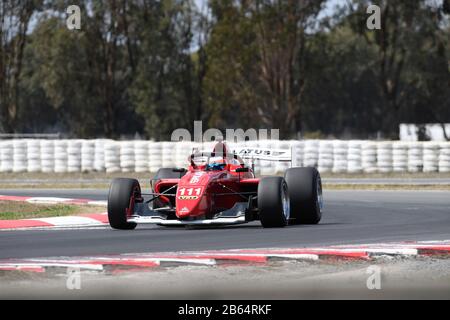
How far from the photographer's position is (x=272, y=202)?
1591cm

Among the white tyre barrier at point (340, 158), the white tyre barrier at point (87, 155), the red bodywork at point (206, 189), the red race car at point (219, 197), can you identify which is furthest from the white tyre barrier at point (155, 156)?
the red bodywork at point (206, 189)

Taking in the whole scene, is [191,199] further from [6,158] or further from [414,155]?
[6,158]

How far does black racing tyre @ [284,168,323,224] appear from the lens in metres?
17.0

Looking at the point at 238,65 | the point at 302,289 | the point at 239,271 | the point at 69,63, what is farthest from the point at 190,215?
the point at 69,63

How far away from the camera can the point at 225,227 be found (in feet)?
56.3

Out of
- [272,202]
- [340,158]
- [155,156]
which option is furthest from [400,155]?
[272,202]

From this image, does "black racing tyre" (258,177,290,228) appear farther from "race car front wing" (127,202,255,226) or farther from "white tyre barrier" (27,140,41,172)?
"white tyre barrier" (27,140,41,172)

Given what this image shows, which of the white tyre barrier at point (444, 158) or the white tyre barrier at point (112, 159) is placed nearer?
the white tyre barrier at point (444, 158)

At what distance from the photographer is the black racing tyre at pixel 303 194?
16969mm

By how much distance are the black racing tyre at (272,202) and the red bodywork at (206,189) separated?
2.32 ft

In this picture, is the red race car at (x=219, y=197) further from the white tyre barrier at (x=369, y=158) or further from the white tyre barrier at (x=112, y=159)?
the white tyre barrier at (x=112, y=159)

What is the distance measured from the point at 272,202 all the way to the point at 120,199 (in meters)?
2.33

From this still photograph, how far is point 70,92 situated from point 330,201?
42747 millimetres

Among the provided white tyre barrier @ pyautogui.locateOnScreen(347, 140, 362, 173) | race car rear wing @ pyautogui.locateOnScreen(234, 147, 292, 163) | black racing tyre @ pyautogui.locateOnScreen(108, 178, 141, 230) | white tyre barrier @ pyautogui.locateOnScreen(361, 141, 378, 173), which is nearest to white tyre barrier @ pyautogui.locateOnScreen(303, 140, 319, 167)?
white tyre barrier @ pyautogui.locateOnScreen(347, 140, 362, 173)
